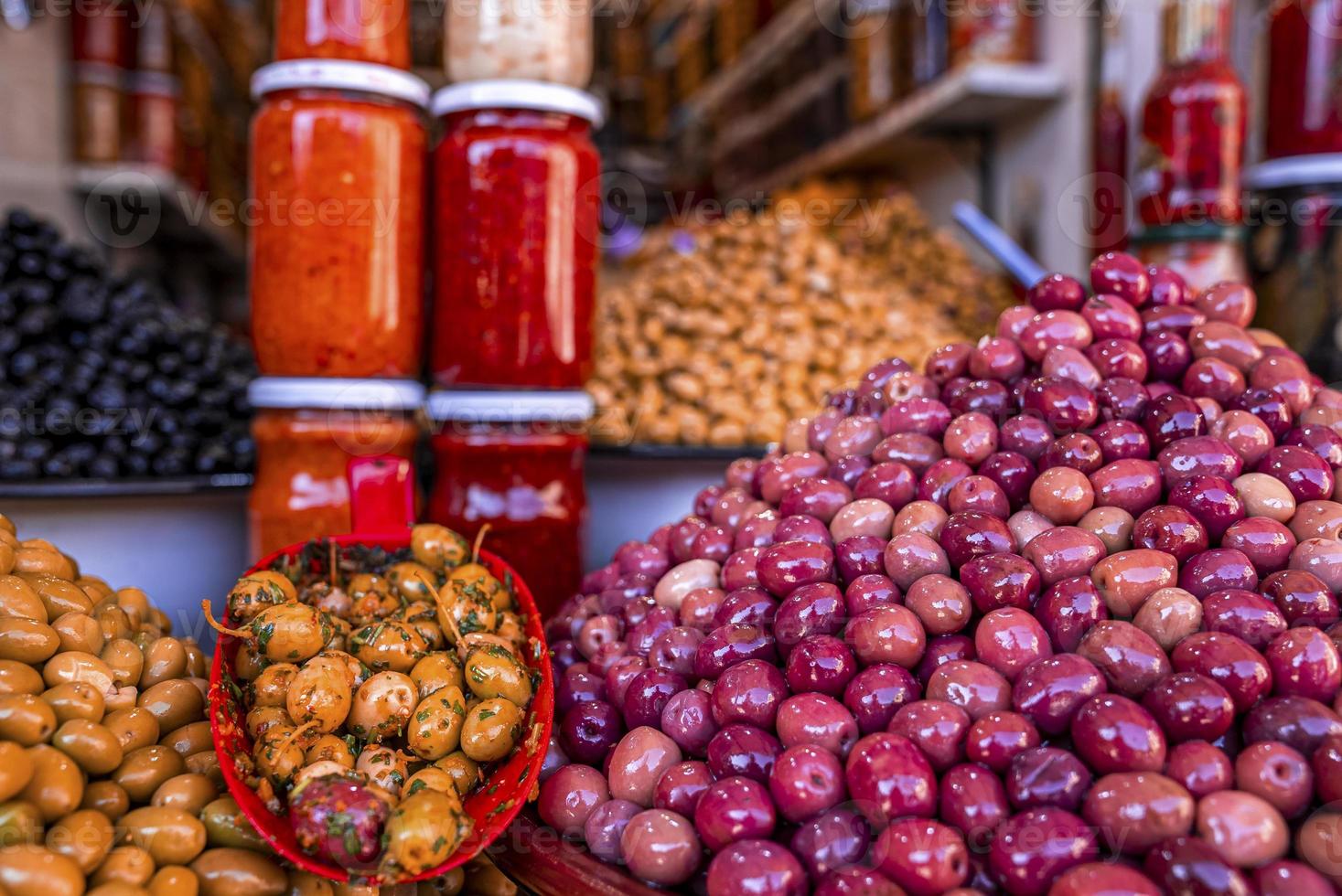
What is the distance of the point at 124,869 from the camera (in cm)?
89

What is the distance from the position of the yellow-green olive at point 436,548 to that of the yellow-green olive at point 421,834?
478mm

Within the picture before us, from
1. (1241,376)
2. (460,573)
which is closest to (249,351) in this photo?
(460,573)

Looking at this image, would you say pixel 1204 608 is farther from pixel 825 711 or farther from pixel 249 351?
pixel 249 351

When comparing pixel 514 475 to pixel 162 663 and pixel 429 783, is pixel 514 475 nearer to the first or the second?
pixel 162 663

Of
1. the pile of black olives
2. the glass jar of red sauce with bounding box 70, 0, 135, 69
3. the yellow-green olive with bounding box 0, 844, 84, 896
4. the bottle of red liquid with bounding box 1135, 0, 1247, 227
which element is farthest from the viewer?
A: the glass jar of red sauce with bounding box 70, 0, 135, 69

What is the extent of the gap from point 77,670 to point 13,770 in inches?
7.0

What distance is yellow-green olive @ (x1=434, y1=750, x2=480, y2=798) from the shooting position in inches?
41.6

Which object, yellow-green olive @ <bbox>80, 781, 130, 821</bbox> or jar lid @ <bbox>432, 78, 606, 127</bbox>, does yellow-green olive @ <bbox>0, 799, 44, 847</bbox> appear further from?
jar lid @ <bbox>432, 78, 606, 127</bbox>

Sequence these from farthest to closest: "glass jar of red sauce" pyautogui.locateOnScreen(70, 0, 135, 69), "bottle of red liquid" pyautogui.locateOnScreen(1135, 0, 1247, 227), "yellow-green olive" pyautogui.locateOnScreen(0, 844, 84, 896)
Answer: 1. "glass jar of red sauce" pyautogui.locateOnScreen(70, 0, 135, 69)
2. "bottle of red liquid" pyautogui.locateOnScreen(1135, 0, 1247, 227)
3. "yellow-green olive" pyautogui.locateOnScreen(0, 844, 84, 896)

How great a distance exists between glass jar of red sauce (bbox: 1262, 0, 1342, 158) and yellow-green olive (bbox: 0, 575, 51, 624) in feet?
8.83

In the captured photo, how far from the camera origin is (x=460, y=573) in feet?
4.33

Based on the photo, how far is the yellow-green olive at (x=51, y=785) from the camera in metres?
0.91

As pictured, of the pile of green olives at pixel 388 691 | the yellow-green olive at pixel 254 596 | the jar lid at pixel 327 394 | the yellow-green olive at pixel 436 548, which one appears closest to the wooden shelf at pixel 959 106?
the jar lid at pixel 327 394

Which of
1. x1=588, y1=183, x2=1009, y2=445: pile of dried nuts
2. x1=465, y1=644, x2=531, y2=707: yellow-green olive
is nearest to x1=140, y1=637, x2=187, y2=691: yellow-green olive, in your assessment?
x1=465, y1=644, x2=531, y2=707: yellow-green olive
